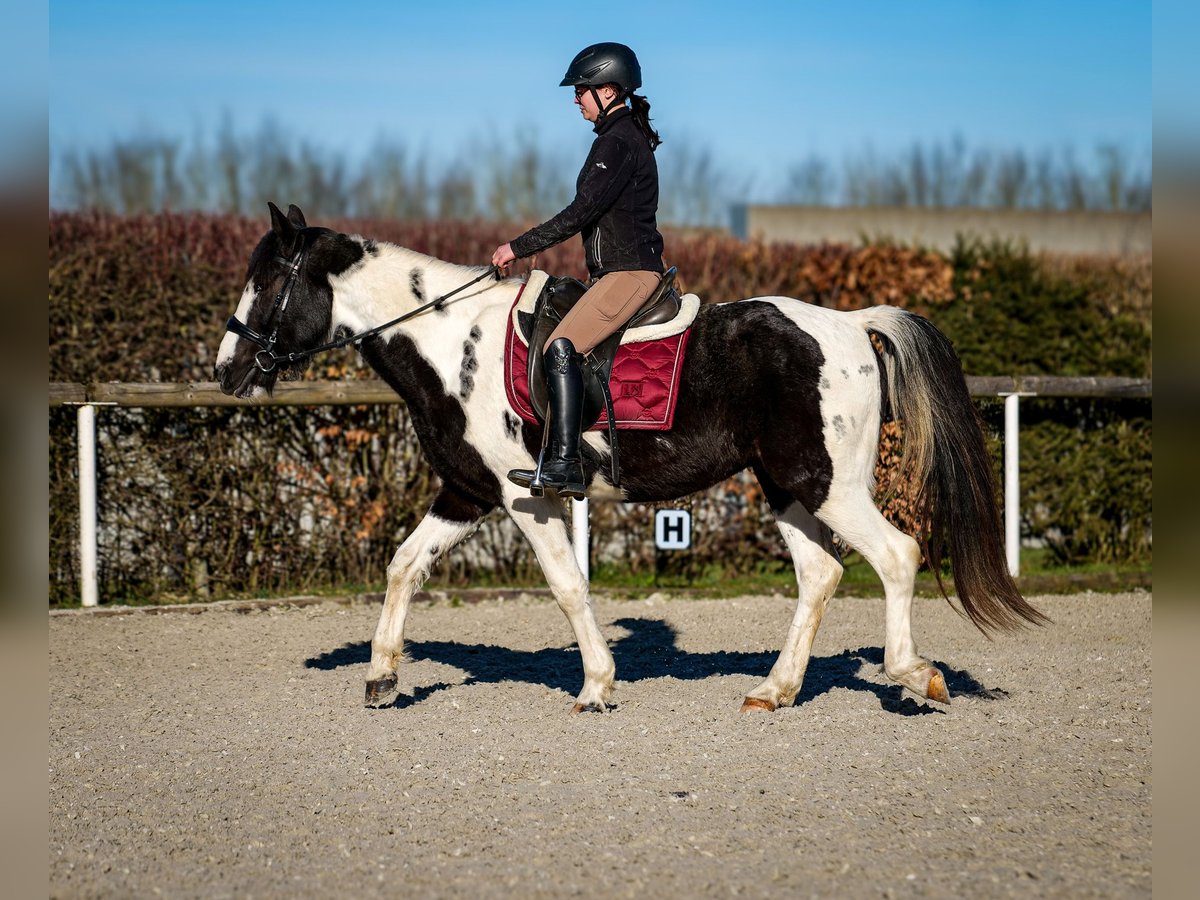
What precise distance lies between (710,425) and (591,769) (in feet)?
5.78

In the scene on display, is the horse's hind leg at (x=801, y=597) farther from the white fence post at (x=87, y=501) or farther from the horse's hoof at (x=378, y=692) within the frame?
the white fence post at (x=87, y=501)

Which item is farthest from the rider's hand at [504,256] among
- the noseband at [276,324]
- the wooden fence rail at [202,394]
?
the wooden fence rail at [202,394]

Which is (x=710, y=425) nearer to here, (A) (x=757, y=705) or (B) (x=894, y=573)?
(B) (x=894, y=573)

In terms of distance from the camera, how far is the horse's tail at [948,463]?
6.07 meters

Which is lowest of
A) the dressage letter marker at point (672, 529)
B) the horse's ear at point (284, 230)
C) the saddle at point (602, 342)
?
the dressage letter marker at point (672, 529)

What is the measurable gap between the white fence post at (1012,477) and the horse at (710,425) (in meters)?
4.27

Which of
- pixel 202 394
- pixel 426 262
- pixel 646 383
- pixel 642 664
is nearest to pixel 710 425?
pixel 646 383

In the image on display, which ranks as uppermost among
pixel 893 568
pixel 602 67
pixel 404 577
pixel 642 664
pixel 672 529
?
pixel 602 67

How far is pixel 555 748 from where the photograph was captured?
5.54 m

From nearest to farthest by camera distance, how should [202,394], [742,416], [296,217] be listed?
[742,416] → [296,217] → [202,394]

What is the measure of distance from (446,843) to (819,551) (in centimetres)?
276

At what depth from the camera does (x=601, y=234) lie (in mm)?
6172

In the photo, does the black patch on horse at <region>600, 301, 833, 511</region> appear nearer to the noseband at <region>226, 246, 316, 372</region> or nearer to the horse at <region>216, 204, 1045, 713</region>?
the horse at <region>216, 204, 1045, 713</region>

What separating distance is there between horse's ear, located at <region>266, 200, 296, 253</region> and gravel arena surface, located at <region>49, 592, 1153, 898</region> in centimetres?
227
